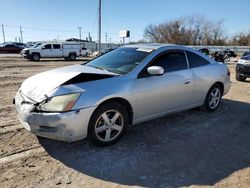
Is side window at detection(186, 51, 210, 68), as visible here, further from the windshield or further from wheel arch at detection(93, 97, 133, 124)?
wheel arch at detection(93, 97, 133, 124)

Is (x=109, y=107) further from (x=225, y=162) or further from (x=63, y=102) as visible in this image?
(x=225, y=162)

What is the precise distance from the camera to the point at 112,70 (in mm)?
4504

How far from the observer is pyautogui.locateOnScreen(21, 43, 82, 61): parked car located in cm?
2448

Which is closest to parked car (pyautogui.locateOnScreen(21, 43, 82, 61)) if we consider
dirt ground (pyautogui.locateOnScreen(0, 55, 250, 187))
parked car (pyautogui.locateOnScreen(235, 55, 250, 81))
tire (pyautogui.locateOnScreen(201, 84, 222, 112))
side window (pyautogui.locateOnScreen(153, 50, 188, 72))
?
parked car (pyautogui.locateOnScreen(235, 55, 250, 81))

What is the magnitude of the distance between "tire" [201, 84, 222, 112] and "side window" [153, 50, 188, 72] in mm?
1088

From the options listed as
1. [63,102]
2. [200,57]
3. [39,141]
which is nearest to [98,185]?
[63,102]

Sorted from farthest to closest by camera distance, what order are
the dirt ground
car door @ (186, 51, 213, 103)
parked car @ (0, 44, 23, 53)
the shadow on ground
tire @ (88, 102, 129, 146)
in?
parked car @ (0, 44, 23, 53) → car door @ (186, 51, 213, 103) → tire @ (88, 102, 129, 146) → the shadow on ground → the dirt ground

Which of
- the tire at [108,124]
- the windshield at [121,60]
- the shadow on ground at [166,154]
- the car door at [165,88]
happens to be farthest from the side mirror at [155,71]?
the shadow on ground at [166,154]

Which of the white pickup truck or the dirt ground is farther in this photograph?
the white pickup truck

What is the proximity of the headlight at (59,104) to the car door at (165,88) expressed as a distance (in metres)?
1.07

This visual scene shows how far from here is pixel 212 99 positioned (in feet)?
19.8

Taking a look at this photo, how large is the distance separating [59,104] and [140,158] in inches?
53.1

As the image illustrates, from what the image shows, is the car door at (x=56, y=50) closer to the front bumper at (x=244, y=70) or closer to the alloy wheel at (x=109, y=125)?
the front bumper at (x=244, y=70)

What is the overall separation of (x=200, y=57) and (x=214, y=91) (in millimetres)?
892
